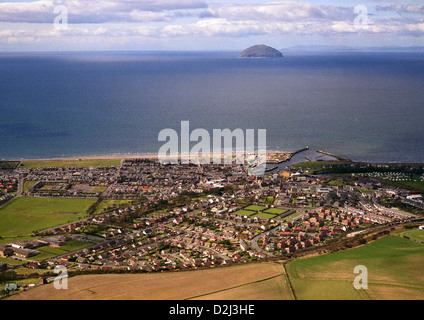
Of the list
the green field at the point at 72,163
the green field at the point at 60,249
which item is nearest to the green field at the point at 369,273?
the green field at the point at 60,249

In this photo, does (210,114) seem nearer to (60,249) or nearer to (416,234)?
(416,234)

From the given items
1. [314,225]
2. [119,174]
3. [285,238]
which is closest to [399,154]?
[314,225]

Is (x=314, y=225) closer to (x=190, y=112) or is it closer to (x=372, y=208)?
(x=372, y=208)

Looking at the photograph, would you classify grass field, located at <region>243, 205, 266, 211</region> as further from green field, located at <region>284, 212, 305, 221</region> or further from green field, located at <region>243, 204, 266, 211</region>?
green field, located at <region>284, 212, 305, 221</region>

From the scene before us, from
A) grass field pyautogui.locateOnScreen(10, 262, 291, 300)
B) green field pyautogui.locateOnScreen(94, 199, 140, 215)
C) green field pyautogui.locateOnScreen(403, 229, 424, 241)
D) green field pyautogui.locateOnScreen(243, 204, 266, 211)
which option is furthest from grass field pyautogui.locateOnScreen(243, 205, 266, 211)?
grass field pyautogui.locateOnScreen(10, 262, 291, 300)

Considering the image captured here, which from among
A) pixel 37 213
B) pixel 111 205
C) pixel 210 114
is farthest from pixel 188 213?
pixel 210 114

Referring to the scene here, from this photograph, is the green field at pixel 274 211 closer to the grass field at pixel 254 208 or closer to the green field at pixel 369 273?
the grass field at pixel 254 208
